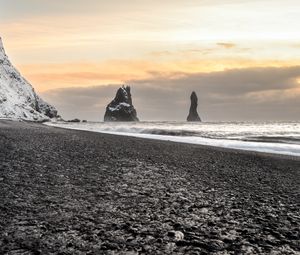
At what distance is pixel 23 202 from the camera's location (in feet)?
23.3

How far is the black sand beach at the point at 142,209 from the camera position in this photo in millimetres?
5152

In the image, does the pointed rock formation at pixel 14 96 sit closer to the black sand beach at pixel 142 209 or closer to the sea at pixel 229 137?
the sea at pixel 229 137

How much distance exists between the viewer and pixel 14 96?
102375 mm

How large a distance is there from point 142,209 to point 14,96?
103213 mm

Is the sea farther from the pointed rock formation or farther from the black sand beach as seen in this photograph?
the pointed rock formation

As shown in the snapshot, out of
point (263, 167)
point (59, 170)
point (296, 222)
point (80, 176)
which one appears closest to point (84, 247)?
point (296, 222)

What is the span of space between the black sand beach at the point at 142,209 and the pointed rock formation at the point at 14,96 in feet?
268

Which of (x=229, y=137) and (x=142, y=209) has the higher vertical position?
(x=229, y=137)

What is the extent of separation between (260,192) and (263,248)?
14.3ft

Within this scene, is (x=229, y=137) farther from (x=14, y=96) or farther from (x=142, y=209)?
(x=14, y=96)

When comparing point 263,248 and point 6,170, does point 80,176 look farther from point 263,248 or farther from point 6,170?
point 263,248

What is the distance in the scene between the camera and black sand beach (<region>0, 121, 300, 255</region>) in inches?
203

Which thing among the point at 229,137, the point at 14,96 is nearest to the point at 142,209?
the point at 229,137

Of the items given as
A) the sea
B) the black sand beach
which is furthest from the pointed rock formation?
the black sand beach
